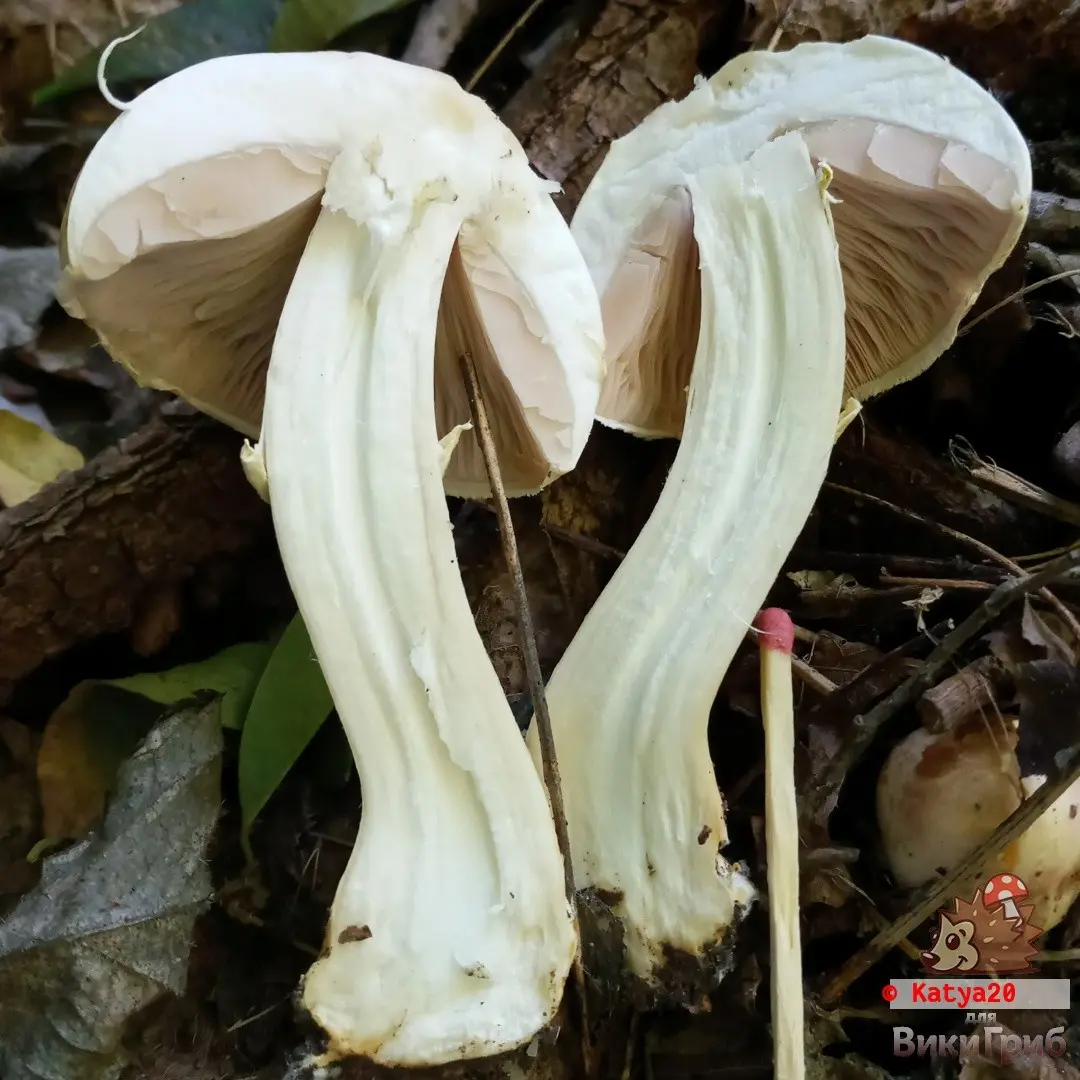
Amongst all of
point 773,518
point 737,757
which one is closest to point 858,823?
point 737,757

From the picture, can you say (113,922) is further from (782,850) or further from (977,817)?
(977,817)

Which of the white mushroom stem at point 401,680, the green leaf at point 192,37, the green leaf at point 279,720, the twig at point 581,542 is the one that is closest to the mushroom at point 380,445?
the white mushroom stem at point 401,680

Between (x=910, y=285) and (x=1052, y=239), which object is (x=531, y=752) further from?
(x=1052, y=239)

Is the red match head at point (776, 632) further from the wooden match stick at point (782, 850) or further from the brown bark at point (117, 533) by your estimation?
the brown bark at point (117, 533)

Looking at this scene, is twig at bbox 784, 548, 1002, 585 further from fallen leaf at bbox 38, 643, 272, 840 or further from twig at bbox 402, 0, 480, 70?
twig at bbox 402, 0, 480, 70

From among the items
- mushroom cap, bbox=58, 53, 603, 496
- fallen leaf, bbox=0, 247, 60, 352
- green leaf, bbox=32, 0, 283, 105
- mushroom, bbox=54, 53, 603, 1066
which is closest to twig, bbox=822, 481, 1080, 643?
mushroom cap, bbox=58, 53, 603, 496
